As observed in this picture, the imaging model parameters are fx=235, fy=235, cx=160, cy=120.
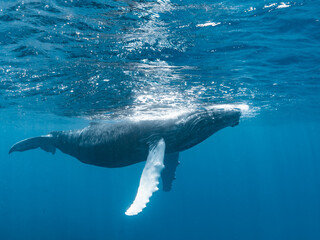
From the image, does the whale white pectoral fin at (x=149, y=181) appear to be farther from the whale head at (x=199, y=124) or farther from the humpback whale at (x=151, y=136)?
the whale head at (x=199, y=124)

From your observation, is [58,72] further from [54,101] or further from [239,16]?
[239,16]

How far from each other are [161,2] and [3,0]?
4210 millimetres

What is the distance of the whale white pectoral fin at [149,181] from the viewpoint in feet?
14.7

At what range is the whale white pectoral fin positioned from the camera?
447 centimetres

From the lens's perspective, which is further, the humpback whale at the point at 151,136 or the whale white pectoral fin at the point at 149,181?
the humpback whale at the point at 151,136

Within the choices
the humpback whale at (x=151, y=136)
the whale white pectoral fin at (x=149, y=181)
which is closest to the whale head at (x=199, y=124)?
the humpback whale at (x=151, y=136)

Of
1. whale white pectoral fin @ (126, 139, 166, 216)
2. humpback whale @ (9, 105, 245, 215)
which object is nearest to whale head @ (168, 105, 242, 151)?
humpback whale @ (9, 105, 245, 215)

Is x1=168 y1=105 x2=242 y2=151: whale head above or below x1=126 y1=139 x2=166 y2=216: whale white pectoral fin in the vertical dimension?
above

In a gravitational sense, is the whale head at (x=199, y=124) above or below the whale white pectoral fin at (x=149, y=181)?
above

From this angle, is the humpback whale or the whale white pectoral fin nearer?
the whale white pectoral fin

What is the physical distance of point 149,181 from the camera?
5129 millimetres

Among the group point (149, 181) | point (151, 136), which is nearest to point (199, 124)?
point (151, 136)

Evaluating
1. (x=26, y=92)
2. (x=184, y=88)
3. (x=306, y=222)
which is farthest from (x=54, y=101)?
(x=306, y=222)

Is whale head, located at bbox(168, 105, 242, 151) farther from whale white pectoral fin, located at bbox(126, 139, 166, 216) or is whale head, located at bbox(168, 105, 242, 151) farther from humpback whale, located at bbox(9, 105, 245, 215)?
whale white pectoral fin, located at bbox(126, 139, 166, 216)
